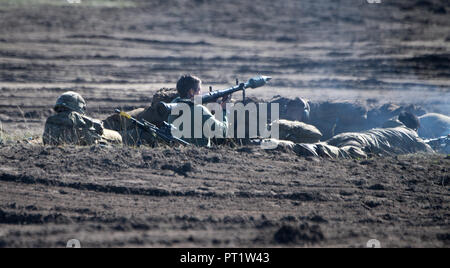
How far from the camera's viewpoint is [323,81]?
14336 mm

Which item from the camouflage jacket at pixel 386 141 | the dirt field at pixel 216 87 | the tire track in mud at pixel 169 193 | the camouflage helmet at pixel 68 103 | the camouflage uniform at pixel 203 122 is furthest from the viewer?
the camouflage jacket at pixel 386 141

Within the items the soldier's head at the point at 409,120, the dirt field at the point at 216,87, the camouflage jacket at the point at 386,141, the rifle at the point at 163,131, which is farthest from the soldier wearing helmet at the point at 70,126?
the soldier's head at the point at 409,120

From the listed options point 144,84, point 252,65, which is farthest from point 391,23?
point 144,84

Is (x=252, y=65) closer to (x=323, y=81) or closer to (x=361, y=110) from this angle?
(x=323, y=81)

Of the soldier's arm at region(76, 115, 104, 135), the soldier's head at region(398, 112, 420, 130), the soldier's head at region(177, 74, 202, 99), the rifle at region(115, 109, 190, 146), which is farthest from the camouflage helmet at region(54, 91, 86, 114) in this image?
the soldier's head at region(398, 112, 420, 130)

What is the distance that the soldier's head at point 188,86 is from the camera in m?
7.45

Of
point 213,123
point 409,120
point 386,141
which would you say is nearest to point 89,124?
point 213,123

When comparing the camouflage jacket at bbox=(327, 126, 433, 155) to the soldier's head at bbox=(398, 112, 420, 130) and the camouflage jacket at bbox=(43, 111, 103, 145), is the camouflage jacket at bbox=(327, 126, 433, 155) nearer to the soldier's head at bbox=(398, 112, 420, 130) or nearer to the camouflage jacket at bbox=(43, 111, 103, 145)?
the soldier's head at bbox=(398, 112, 420, 130)

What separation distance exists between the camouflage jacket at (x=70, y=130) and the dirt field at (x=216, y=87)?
29 cm

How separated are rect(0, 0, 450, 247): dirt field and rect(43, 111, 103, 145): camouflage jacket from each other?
29 centimetres

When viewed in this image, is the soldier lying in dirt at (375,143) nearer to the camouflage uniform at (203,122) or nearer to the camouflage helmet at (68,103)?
the camouflage uniform at (203,122)

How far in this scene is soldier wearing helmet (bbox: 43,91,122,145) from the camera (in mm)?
7543

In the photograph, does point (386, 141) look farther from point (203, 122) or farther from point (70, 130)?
point (70, 130)

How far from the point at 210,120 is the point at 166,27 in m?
13.2
